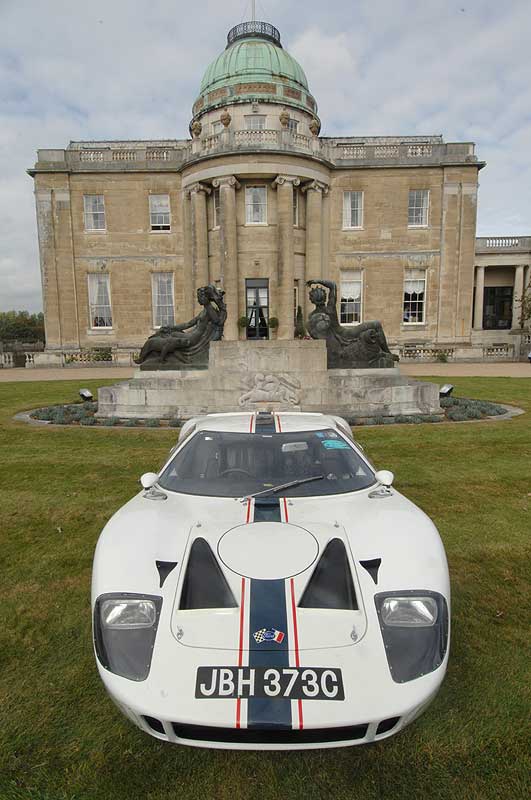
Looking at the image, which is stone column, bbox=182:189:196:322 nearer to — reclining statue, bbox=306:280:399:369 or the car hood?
reclining statue, bbox=306:280:399:369

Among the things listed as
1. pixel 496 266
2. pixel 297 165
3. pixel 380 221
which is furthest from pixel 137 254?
pixel 496 266

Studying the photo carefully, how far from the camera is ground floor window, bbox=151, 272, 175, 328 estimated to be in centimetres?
3092

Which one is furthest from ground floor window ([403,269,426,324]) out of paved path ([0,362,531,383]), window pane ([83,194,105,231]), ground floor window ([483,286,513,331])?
window pane ([83,194,105,231])

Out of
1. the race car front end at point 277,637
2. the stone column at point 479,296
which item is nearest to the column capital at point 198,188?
the stone column at point 479,296

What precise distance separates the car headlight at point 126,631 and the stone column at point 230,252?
25.4m

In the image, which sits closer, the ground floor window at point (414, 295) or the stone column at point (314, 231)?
the stone column at point (314, 231)

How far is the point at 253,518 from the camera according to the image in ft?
8.40

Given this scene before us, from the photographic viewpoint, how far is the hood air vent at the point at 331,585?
204 cm

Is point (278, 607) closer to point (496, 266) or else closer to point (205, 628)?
point (205, 628)

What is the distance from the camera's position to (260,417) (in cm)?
354

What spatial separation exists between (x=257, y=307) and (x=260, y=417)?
2594 centimetres

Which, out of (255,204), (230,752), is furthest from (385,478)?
(255,204)

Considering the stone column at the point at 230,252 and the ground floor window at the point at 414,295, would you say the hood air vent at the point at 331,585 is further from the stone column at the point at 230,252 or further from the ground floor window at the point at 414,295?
the ground floor window at the point at 414,295

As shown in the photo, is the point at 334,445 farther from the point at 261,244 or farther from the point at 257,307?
the point at 261,244
